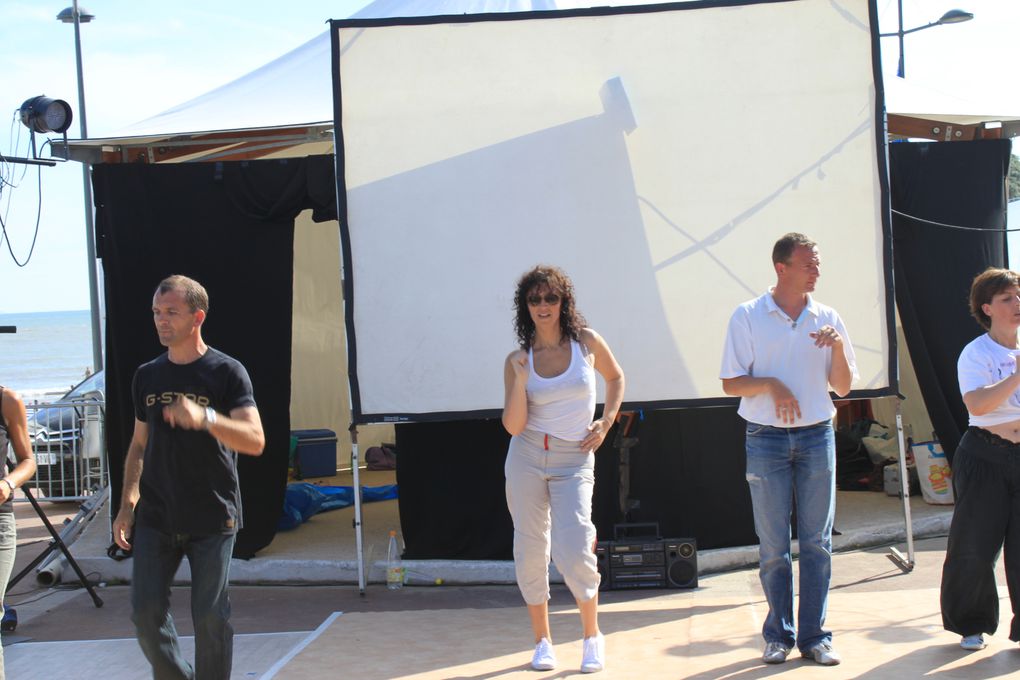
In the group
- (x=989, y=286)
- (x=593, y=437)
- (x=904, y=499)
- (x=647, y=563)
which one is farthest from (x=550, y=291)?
(x=904, y=499)

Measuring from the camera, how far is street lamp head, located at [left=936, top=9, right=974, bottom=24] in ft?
51.8

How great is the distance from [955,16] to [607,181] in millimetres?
11829

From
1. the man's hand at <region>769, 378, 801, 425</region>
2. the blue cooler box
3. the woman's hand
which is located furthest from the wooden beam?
the blue cooler box

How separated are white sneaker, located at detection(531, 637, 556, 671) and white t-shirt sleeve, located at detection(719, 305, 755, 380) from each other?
1446 mm

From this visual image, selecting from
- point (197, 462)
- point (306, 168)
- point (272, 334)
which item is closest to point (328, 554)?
point (272, 334)

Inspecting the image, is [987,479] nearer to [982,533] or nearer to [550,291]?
[982,533]

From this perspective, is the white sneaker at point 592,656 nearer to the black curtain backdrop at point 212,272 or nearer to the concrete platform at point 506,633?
the concrete platform at point 506,633

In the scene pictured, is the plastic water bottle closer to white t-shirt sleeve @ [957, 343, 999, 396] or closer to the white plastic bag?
white t-shirt sleeve @ [957, 343, 999, 396]

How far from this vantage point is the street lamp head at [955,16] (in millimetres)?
15773

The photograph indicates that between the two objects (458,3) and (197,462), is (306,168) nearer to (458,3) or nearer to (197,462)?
(458,3)

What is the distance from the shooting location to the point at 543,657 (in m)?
4.73

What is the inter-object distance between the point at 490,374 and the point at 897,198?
314 cm

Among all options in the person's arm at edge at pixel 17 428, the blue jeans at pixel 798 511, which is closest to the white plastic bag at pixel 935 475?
the blue jeans at pixel 798 511

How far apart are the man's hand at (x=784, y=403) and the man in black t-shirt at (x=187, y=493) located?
2.12 m
